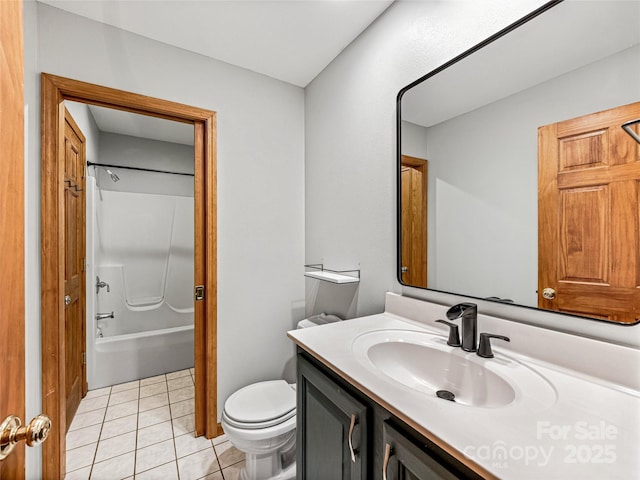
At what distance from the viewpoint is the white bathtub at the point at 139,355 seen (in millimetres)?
2443

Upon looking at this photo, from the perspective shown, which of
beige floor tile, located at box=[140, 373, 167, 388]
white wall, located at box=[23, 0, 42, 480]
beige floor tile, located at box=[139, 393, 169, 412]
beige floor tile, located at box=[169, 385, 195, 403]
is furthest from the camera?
beige floor tile, located at box=[140, 373, 167, 388]

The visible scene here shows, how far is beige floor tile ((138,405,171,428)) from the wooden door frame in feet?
1.25

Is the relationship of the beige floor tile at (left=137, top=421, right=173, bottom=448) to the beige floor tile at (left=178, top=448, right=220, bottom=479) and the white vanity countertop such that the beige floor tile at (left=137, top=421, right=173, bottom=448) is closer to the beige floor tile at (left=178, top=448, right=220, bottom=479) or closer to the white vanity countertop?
the beige floor tile at (left=178, top=448, right=220, bottom=479)

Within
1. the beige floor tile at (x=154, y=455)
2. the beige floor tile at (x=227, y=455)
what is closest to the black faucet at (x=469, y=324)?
the beige floor tile at (x=227, y=455)

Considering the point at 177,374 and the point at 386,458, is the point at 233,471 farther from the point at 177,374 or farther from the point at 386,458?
the point at 177,374

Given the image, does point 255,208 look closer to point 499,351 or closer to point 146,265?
point 499,351

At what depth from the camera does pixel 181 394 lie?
7.68 feet

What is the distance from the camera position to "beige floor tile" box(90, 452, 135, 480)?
5.05ft

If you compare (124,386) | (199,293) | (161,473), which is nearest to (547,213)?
(199,293)

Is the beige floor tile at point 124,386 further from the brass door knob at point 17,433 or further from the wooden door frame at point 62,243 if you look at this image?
the brass door knob at point 17,433

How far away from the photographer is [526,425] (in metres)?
0.58

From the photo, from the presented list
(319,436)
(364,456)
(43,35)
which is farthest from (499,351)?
(43,35)

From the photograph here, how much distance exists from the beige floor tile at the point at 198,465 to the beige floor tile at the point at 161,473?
30mm

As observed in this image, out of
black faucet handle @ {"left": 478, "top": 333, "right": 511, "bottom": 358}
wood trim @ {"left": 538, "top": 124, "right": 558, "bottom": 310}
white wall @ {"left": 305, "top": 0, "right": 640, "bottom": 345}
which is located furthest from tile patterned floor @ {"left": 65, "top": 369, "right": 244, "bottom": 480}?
wood trim @ {"left": 538, "top": 124, "right": 558, "bottom": 310}
